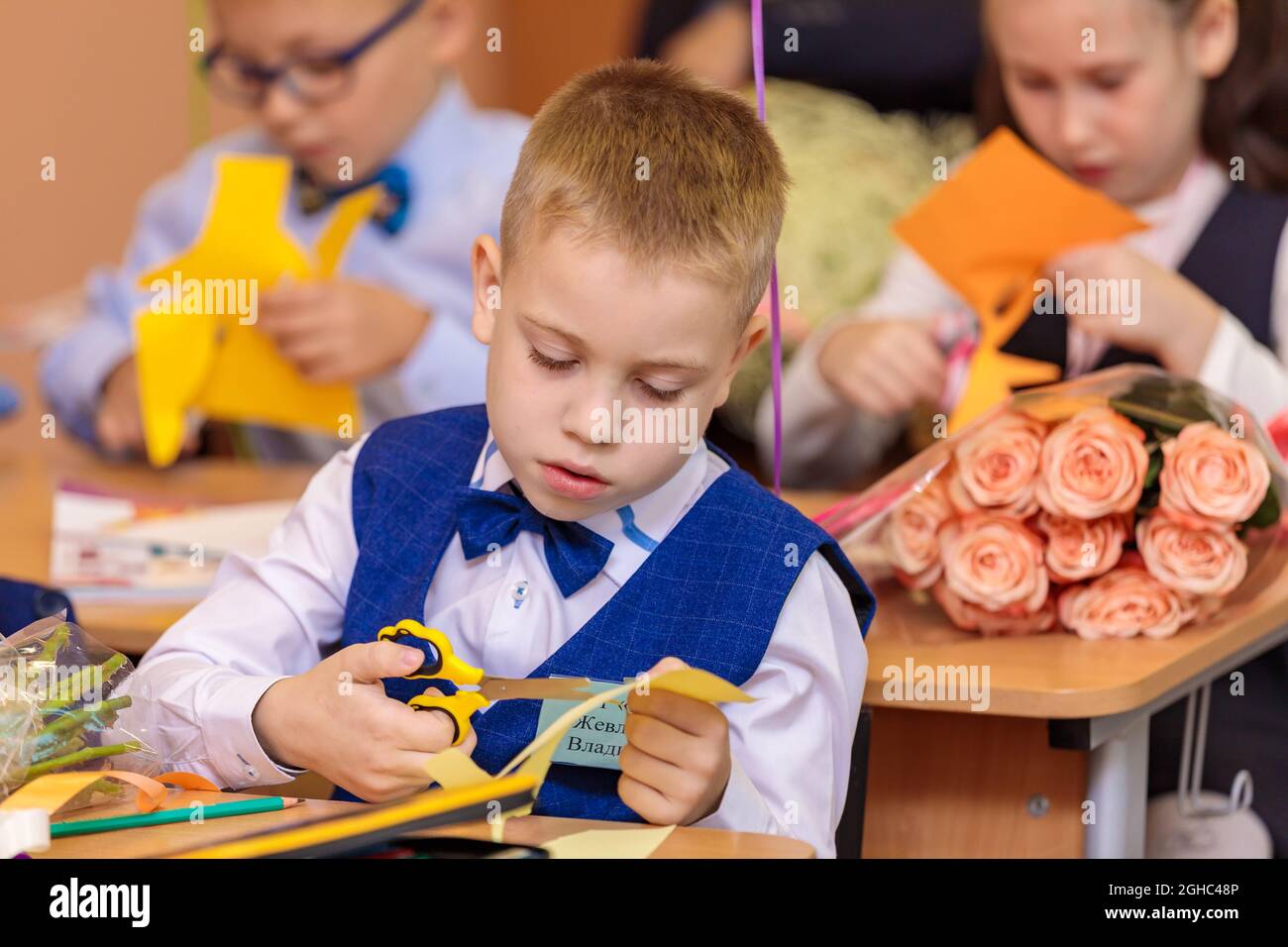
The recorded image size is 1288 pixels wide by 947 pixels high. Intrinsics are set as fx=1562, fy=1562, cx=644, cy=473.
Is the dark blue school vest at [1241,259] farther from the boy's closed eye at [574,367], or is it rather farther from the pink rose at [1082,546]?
the boy's closed eye at [574,367]

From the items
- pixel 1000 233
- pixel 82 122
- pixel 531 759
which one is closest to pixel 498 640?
pixel 531 759

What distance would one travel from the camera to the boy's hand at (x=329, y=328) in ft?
5.85

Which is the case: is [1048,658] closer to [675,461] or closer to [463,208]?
[675,461]

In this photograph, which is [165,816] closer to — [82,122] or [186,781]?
[186,781]

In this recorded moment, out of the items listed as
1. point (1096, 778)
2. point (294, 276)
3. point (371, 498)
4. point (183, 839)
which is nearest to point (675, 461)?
point (371, 498)

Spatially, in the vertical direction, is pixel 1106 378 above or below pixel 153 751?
above

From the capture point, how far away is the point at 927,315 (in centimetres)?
189

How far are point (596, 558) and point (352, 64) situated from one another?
3.66 feet

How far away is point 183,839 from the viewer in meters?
0.83

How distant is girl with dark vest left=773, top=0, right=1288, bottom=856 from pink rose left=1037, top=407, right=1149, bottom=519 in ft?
1.19

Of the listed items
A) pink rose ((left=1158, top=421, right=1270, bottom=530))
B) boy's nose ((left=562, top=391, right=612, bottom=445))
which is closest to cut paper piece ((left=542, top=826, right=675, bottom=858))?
boy's nose ((left=562, top=391, right=612, bottom=445))

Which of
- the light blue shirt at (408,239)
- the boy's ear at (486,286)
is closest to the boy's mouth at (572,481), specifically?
the boy's ear at (486,286)

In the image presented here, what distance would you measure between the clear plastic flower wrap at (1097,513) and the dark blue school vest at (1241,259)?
0.45 metres
